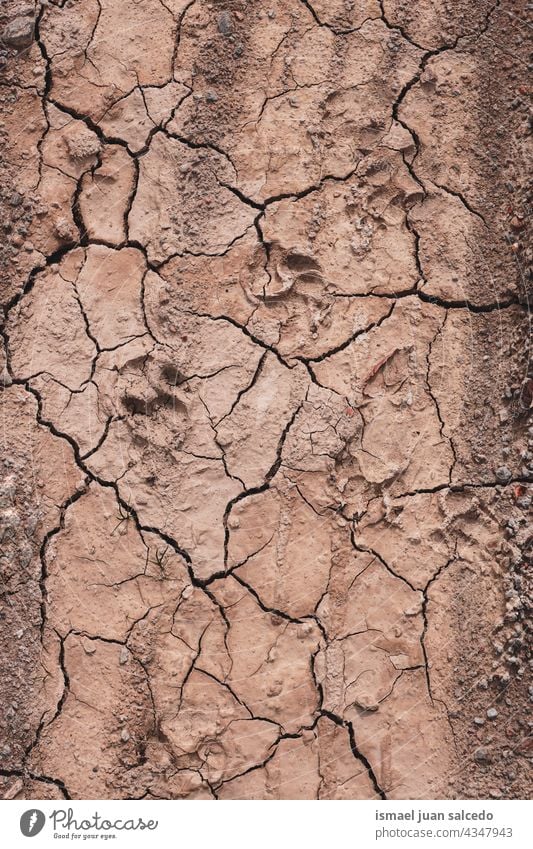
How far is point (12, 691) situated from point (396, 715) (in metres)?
1.42

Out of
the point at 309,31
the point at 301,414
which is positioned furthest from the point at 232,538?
the point at 309,31

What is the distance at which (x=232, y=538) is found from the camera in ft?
10.7

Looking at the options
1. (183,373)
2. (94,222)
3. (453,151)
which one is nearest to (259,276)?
(183,373)

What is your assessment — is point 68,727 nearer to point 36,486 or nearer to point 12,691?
point 12,691

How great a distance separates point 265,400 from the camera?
131 inches

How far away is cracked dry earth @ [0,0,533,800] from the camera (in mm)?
3162

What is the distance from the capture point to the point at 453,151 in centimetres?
344

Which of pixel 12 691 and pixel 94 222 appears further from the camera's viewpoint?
pixel 94 222

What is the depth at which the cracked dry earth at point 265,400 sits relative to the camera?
124 inches

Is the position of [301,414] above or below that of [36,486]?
above
